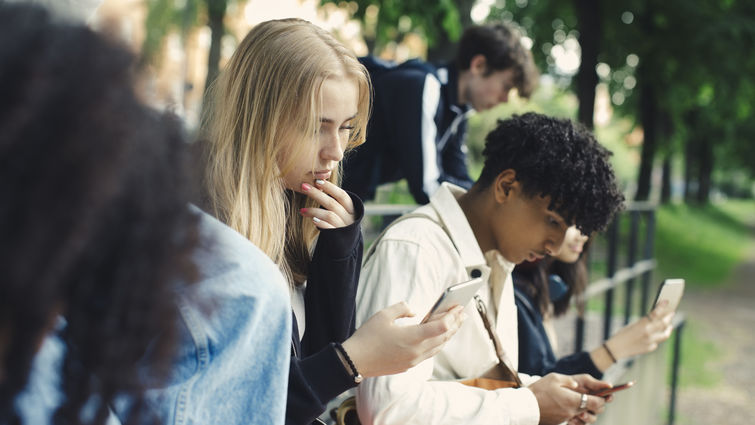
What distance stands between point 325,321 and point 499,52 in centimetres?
236

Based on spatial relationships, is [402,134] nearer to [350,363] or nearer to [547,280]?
[547,280]

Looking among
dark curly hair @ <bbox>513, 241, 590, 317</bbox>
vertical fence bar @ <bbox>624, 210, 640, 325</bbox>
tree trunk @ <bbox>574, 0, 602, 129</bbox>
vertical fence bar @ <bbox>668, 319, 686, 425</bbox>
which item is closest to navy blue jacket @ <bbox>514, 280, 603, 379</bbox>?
dark curly hair @ <bbox>513, 241, 590, 317</bbox>

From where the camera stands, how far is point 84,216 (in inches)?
29.7

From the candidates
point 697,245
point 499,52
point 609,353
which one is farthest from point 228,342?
point 697,245

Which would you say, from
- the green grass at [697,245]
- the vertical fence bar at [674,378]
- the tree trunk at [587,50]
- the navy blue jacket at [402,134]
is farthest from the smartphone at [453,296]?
the green grass at [697,245]

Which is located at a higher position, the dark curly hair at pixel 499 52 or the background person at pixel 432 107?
the dark curly hair at pixel 499 52

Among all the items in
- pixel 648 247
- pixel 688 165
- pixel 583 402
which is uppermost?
pixel 583 402

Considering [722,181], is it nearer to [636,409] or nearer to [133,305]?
[636,409]

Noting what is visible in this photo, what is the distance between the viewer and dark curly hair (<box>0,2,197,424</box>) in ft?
2.44

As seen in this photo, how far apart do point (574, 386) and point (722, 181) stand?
2724 inches

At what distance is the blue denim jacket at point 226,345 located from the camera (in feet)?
3.11

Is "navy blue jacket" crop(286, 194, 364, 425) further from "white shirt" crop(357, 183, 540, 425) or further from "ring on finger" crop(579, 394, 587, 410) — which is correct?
"ring on finger" crop(579, 394, 587, 410)

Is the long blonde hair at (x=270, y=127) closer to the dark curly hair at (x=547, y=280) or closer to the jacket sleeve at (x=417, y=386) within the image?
the jacket sleeve at (x=417, y=386)

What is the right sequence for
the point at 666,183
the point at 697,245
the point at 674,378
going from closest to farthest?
the point at 674,378 → the point at 697,245 → the point at 666,183
